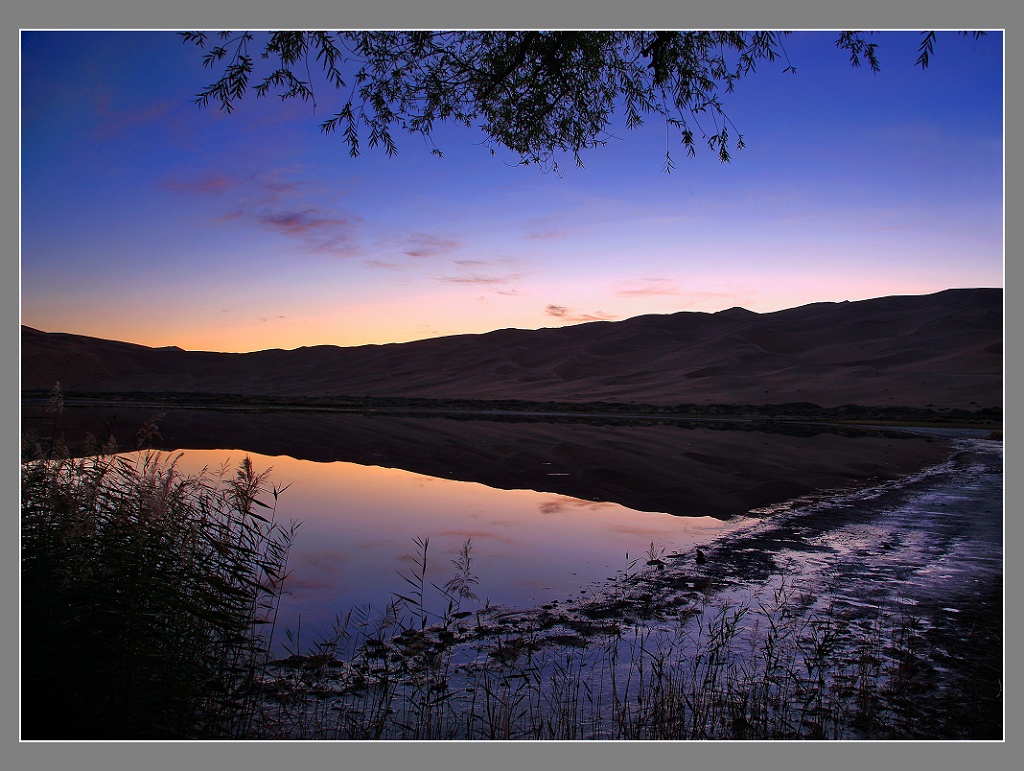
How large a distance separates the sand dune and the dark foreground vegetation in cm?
4426

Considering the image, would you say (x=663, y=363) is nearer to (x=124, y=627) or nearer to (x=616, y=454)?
(x=616, y=454)

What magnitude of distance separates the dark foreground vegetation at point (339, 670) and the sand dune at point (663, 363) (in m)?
44.3

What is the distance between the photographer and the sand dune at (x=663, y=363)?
188ft

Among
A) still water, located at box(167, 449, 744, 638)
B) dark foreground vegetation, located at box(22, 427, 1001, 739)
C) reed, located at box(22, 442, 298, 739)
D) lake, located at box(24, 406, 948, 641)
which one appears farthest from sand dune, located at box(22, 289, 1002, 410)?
reed, located at box(22, 442, 298, 739)

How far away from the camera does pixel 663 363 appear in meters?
87.6

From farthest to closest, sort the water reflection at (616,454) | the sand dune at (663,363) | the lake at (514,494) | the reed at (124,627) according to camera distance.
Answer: the sand dune at (663,363) → the water reflection at (616,454) → the lake at (514,494) → the reed at (124,627)

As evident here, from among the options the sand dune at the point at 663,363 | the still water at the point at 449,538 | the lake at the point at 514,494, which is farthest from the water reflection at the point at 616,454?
the sand dune at the point at 663,363

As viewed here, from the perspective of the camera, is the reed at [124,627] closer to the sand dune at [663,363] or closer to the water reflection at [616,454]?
the water reflection at [616,454]

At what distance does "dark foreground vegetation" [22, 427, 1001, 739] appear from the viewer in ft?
11.8

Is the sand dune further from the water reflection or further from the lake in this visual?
the lake

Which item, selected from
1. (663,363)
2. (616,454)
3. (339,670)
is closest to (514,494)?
(616,454)

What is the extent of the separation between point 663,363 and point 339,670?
3372 inches

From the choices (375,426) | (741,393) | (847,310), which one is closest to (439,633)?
(375,426)

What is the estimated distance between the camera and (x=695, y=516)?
1068 cm
